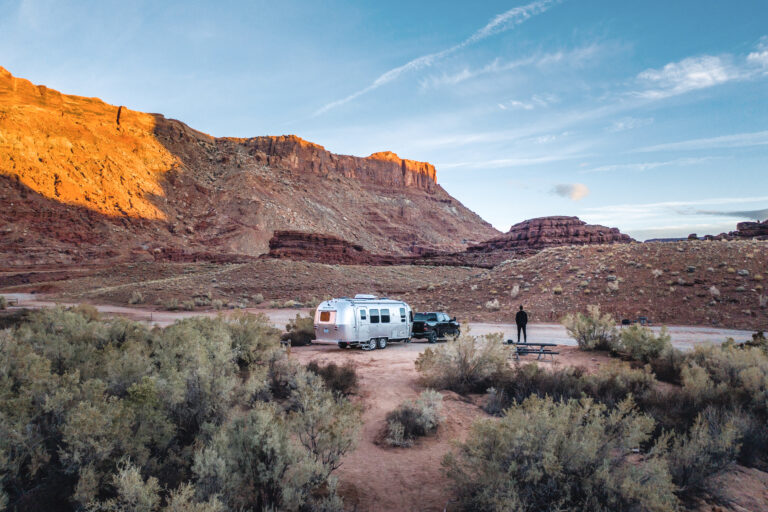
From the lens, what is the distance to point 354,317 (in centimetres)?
1541

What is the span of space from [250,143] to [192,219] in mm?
42502

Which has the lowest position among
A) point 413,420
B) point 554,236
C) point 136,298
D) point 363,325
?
point 413,420

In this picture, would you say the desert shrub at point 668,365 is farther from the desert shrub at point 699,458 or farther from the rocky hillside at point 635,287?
the rocky hillside at point 635,287

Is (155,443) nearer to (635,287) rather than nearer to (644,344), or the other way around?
(644,344)

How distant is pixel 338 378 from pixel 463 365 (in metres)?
2.98

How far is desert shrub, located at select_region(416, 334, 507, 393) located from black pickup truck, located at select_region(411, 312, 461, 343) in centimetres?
806

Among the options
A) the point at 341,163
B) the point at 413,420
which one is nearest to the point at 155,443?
→ the point at 413,420

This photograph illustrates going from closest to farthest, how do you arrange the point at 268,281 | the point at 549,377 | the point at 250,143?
the point at 549,377, the point at 268,281, the point at 250,143

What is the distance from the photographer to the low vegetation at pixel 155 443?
4543 mm

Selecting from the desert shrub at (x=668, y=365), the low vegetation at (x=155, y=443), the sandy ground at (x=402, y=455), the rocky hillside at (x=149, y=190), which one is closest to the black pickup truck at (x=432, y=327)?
the sandy ground at (x=402, y=455)

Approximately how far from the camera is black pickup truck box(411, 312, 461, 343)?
1903 centimetres

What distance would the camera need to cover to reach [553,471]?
4789 mm

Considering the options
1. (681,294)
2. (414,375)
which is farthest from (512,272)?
(414,375)

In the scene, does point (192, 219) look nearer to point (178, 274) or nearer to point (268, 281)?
point (178, 274)
